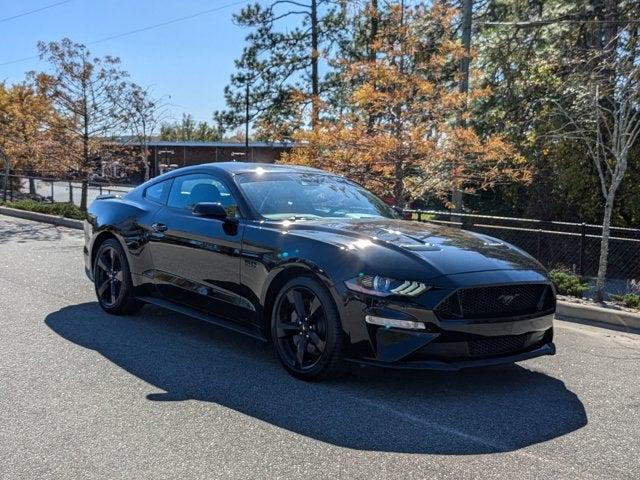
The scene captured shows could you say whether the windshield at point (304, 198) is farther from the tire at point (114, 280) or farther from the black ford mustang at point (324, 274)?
the tire at point (114, 280)

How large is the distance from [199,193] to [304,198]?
3.34 feet

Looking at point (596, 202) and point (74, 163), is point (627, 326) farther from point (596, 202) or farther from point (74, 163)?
point (74, 163)

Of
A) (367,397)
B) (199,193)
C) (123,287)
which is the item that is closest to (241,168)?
(199,193)

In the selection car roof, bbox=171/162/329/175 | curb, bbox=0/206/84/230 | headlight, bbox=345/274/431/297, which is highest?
car roof, bbox=171/162/329/175

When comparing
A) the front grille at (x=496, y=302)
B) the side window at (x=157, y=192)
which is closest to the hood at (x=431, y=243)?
the front grille at (x=496, y=302)

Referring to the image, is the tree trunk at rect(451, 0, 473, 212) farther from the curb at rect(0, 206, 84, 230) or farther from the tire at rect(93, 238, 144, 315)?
the curb at rect(0, 206, 84, 230)

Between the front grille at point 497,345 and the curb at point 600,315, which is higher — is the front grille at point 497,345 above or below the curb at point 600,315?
above

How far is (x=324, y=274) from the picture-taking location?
4.39 metres

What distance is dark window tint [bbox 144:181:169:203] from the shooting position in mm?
6301

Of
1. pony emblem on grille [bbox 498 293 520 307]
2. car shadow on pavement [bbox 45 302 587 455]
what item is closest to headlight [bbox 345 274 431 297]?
pony emblem on grille [bbox 498 293 520 307]

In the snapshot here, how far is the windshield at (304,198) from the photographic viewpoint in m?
5.31

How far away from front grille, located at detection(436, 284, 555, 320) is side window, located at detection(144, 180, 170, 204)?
3266 mm

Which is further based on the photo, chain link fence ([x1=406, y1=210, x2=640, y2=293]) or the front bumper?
chain link fence ([x1=406, y1=210, x2=640, y2=293])

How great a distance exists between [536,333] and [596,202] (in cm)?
913
